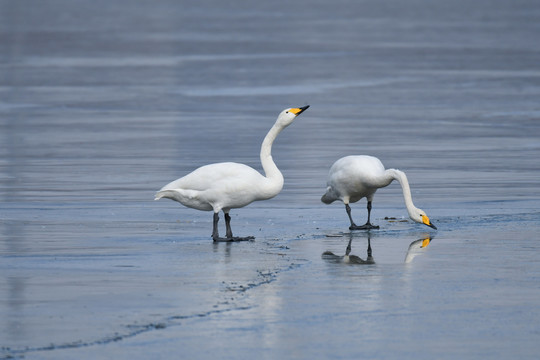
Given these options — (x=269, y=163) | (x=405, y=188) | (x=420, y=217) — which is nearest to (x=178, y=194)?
(x=269, y=163)

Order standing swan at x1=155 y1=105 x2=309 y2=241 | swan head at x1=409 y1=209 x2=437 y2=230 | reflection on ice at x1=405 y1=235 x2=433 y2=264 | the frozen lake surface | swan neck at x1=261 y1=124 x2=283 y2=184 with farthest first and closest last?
swan neck at x1=261 y1=124 x2=283 y2=184 → swan head at x1=409 y1=209 x2=437 y2=230 → standing swan at x1=155 y1=105 x2=309 y2=241 → reflection on ice at x1=405 y1=235 x2=433 y2=264 → the frozen lake surface

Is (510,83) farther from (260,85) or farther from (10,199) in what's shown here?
(10,199)

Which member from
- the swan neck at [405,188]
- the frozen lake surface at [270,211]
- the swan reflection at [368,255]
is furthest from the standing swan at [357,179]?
the swan reflection at [368,255]

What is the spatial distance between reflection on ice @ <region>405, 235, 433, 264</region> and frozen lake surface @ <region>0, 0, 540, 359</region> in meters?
0.05

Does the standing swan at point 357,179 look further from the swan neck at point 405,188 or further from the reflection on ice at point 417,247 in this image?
the reflection on ice at point 417,247

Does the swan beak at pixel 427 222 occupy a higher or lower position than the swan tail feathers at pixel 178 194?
lower

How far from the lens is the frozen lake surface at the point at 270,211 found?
8.53 meters

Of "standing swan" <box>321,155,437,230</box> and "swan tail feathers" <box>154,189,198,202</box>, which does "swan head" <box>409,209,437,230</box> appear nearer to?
"standing swan" <box>321,155,437,230</box>

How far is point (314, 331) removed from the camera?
848cm

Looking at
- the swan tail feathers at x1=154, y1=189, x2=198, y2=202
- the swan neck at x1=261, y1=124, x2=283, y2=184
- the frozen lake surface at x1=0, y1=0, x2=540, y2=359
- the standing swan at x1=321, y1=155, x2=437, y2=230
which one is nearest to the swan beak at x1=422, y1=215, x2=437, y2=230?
the frozen lake surface at x1=0, y1=0, x2=540, y2=359

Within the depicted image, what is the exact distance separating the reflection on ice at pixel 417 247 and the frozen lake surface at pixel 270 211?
50 mm

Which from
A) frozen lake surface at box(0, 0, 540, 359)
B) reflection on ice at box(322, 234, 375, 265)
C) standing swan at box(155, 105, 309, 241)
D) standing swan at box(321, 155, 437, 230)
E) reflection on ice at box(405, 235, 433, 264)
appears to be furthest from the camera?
standing swan at box(321, 155, 437, 230)

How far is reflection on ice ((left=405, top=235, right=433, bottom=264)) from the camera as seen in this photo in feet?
38.0

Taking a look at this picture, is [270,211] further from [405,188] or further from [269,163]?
[405,188]
